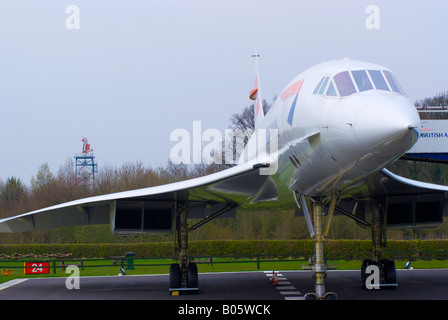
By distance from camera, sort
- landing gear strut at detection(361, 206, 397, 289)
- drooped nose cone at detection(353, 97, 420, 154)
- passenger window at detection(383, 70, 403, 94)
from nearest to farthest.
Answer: drooped nose cone at detection(353, 97, 420, 154), passenger window at detection(383, 70, 403, 94), landing gear strut at detection(361, 206, 397, 289)

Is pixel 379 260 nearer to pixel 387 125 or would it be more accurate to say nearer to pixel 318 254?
pixel 318 254

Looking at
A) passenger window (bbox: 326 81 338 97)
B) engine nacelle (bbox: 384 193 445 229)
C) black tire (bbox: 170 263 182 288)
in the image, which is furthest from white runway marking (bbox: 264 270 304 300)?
passenger window (bbox: 326 81 338 97)

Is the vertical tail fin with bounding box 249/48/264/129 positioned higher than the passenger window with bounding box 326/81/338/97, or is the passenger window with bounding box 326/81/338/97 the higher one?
the vertical tail fin with bounding box 249/48/264/129

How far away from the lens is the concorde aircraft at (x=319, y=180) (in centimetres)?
805

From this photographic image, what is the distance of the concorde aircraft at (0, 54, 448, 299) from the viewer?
8.05 meters

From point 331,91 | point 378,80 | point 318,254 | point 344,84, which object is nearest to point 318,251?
point 318,254

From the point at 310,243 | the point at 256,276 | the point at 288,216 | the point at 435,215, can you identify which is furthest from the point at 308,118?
the point at 288,216

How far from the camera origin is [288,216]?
106ft

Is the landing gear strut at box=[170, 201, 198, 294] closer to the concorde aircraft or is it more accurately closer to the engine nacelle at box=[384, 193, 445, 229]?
the concorde aircraft

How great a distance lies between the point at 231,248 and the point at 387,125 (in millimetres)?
20213

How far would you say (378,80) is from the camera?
8.73 metres

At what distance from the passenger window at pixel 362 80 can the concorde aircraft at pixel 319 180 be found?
1 cm

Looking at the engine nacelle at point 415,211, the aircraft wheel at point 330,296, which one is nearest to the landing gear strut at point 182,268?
the aircraft wheel at point 330,296

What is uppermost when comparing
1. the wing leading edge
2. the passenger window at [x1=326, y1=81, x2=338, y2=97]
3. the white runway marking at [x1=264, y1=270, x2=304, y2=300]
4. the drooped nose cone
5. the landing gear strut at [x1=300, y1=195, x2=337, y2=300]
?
the passenger window at [x1=326, y1=81, x2=338, y2=97]
